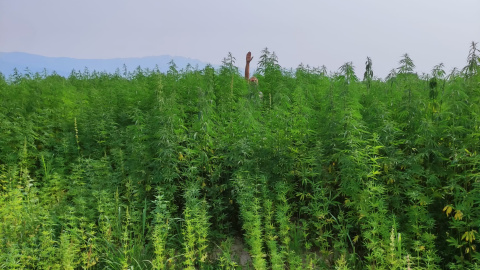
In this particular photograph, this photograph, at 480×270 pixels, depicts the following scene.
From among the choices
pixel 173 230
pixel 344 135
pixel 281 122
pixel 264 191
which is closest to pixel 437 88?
pixel 344 135

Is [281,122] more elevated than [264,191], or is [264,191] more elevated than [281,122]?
[281,122]

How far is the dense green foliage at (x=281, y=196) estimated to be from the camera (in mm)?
3412

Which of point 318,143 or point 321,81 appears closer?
point 318,143

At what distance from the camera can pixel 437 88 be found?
461cm

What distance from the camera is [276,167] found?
13.4 feet

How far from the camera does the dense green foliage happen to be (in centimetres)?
341

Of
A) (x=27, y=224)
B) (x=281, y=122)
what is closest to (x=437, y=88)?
(x=281, y=122)

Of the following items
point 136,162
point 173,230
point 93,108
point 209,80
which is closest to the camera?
point 173,230

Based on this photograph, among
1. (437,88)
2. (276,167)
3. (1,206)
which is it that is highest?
(437,88)

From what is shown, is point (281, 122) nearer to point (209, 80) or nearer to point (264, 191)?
point (264, 191)

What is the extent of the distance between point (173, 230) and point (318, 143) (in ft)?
5.86

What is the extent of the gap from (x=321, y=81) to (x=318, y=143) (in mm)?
3610

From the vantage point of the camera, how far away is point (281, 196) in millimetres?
3686

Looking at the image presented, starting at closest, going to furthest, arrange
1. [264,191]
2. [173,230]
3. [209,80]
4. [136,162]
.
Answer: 1. [264,191]
2. [173,230]
3. [136,162]
4. [209,80]
